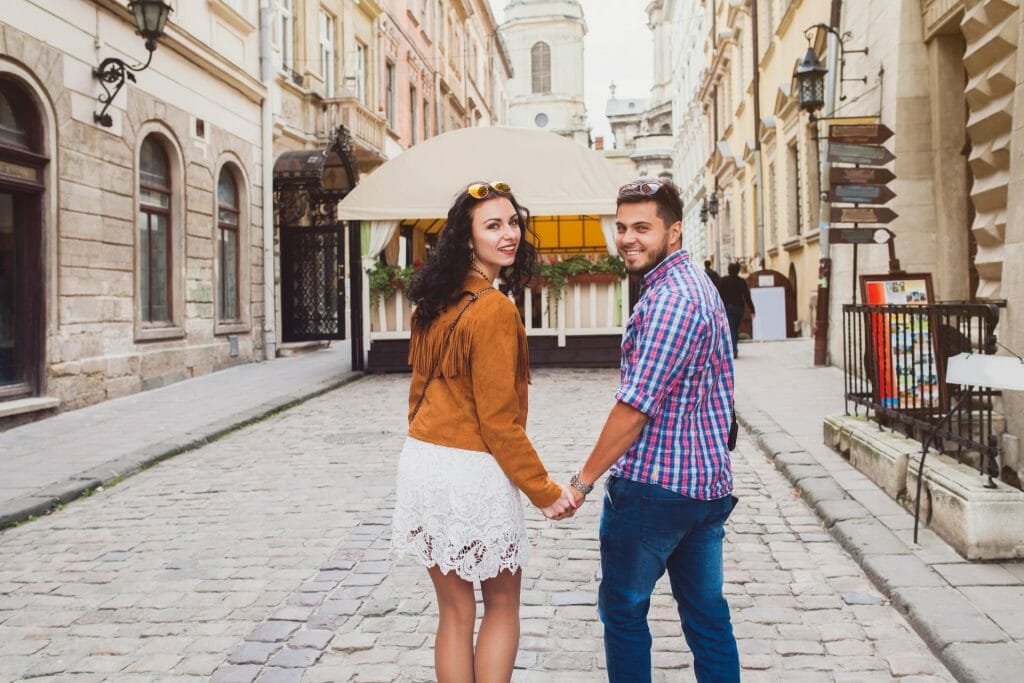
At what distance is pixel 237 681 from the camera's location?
11.1ft

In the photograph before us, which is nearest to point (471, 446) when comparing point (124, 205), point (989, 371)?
point (989, 371)

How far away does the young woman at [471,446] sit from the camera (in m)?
2.53

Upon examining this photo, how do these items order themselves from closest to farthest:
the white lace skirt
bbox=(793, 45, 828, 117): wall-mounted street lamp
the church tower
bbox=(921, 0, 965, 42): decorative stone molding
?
the white lace skirt < bbox=(921, 0, 965, 42): decorative stone molding < bbox=(793, 45, 828, 117): wall-mounted street lamp < the church tower

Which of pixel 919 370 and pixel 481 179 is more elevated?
pixel 481 179

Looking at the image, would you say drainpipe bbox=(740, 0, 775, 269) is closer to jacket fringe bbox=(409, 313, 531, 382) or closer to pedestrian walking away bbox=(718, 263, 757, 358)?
pedestrian walking away bbox=(718, 263, 757, 358)

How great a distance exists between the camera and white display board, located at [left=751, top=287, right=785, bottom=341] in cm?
2000

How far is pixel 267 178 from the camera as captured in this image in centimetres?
1717

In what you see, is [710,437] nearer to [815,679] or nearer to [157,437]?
[815,679]

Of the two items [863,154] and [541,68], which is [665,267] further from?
[541,68]

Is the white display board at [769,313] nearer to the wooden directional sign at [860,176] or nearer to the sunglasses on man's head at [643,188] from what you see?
the wooden directional sign at [860,176]

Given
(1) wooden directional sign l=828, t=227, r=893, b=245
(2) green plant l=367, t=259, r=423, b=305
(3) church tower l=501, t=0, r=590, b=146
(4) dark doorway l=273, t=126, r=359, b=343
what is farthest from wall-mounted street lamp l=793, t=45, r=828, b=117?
(3) church tower l=501, t=0, r=590, b=146

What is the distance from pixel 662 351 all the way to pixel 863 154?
782 cm

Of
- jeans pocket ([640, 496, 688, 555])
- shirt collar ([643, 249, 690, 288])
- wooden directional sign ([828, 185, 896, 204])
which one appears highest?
wooden directional sign ([828, 185, 896, 204])

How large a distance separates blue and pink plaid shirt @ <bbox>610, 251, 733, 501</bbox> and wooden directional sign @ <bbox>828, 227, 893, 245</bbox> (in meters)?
7.96
